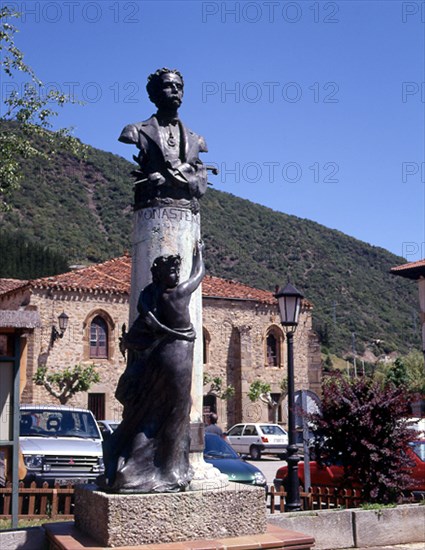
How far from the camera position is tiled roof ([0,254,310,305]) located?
2908cm

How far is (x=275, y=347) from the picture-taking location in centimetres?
Result: 3503

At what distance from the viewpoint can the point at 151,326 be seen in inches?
217

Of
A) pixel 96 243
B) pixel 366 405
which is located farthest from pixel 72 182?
pixel 366 405

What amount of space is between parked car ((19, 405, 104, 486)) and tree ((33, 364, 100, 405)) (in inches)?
626

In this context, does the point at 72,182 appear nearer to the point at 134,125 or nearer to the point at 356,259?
the point at 356,259

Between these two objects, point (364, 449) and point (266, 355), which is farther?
point (266, 355)

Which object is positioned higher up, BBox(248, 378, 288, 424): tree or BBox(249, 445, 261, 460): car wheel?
BBox(248, 378, 288, 424): tree

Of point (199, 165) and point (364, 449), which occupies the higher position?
point (199, 165)

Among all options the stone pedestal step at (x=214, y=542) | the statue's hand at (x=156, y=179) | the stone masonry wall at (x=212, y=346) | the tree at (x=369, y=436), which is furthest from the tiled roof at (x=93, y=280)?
the stone pedestal step at (x=214, y=542)

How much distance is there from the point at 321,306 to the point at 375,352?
29.4 ft

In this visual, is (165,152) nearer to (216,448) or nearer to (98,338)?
(216,448)

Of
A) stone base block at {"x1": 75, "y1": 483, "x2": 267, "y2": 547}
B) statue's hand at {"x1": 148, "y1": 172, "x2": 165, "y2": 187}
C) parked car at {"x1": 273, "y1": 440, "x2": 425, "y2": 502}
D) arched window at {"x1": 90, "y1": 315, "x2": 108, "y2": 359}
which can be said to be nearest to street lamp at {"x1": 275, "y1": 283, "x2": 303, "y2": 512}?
parked car at {"x1": 273, "y1": 440, "x2": 425, "y2": 502}

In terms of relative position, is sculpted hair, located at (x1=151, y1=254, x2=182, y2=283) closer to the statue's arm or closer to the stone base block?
the stone base block

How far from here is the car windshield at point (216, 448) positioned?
1236 centimetres
